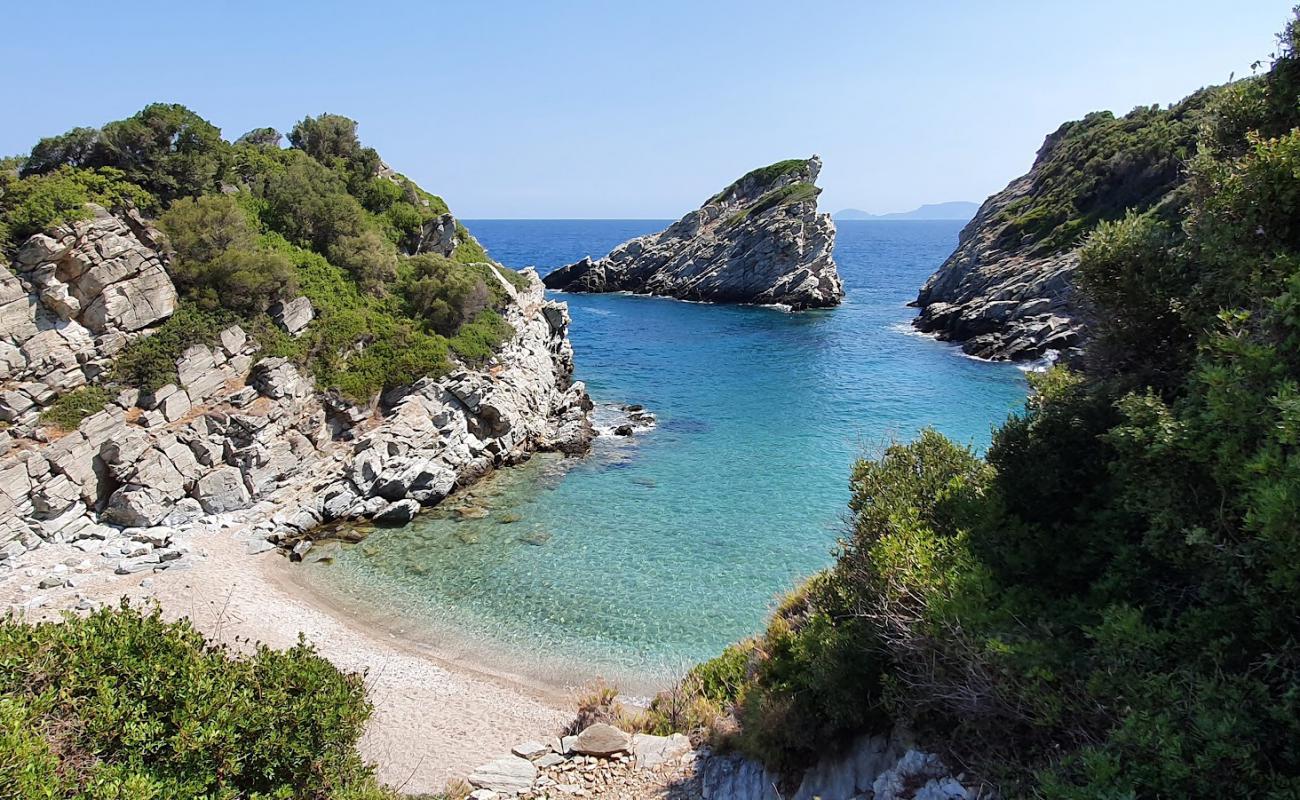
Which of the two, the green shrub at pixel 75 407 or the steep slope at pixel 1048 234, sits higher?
the steep slope at pixel 1048 234

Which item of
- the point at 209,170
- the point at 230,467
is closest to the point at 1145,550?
the point at 230,467

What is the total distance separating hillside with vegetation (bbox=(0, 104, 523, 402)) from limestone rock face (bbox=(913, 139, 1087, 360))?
39536 mm

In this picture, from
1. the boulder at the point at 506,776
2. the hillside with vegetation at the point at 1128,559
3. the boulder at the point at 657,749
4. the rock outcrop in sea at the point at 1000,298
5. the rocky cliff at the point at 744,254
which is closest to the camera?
the hillside with vegetation at the point at 1128,559

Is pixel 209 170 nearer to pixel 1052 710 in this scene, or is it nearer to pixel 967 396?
pixel 1052 710

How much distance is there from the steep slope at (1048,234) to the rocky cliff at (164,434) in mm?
44288

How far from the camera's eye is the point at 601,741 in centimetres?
1322

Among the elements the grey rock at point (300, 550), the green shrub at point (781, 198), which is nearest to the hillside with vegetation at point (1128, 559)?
the grey rock at point (300, 550)

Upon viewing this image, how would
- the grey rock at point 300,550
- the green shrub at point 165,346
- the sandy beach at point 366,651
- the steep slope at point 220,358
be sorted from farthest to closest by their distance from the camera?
1. the green shrub at point 165,346
2. the grey rock at point 300,550
3. the steep slope at point 220,358
4. the sandy beach at point 366,651

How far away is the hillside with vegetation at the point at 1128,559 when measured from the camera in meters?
6.12

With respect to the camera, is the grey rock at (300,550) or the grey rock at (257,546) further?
the grey rock at (300,550)

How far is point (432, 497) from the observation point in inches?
1077

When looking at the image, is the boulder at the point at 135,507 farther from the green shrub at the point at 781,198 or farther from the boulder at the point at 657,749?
the green shrub at the point at 781,198

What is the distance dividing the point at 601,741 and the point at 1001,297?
6022cm

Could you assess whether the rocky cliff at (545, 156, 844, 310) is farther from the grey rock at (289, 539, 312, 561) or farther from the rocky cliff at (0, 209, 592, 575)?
the grey rock at (289, 539, 312, 561)
